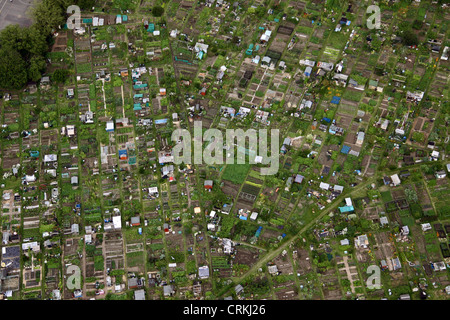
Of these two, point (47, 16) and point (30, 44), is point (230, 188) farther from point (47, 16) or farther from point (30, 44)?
point (47, 16)

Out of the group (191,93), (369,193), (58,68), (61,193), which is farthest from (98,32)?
(369,193)

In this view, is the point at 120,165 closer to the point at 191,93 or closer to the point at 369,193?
the point at 191,93
